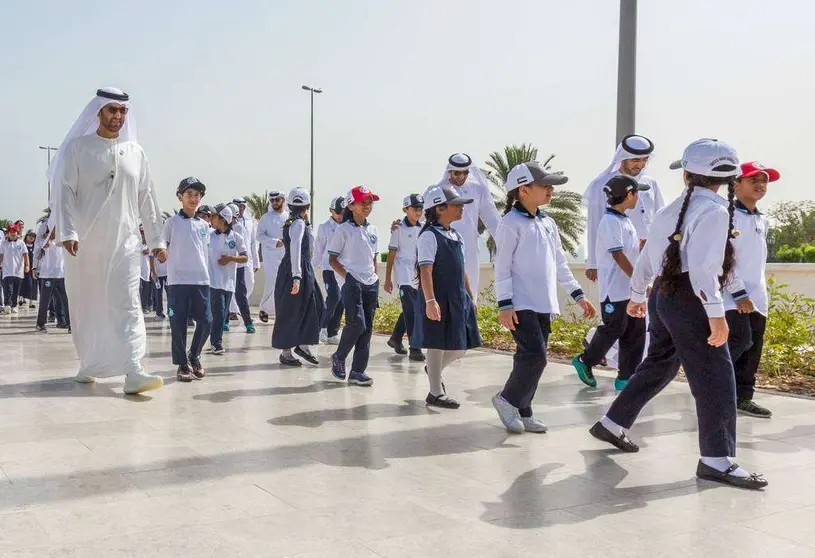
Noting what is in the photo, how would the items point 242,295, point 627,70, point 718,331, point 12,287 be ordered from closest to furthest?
point 718,331 → point 627,70 → point 242,295 → point 12,287

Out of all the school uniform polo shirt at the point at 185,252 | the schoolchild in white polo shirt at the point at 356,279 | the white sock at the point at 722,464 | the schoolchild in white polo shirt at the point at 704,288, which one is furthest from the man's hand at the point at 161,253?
the white sock at the point at 722,464

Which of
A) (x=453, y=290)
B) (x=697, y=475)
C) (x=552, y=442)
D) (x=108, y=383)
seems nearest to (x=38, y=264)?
(x=108, y=383)

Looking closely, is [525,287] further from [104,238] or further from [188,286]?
[188,286]

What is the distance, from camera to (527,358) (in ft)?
19.6

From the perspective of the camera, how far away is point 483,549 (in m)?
3.55

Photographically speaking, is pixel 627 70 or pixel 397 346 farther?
pixel 397 346

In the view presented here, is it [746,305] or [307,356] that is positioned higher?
[746,305]

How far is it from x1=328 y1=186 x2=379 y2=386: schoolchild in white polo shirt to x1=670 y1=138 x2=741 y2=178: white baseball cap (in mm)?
3972

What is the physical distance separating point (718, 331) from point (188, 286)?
5305mm

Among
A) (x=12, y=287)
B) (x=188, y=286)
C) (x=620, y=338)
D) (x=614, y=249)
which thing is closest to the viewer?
(x=614, y=249)

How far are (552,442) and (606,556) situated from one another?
2232mm

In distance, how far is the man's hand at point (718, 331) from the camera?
4531mm

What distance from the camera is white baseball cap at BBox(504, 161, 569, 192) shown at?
6.01 metres

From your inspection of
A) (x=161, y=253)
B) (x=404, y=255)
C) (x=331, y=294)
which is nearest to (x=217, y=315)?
(x=331, y=294)
